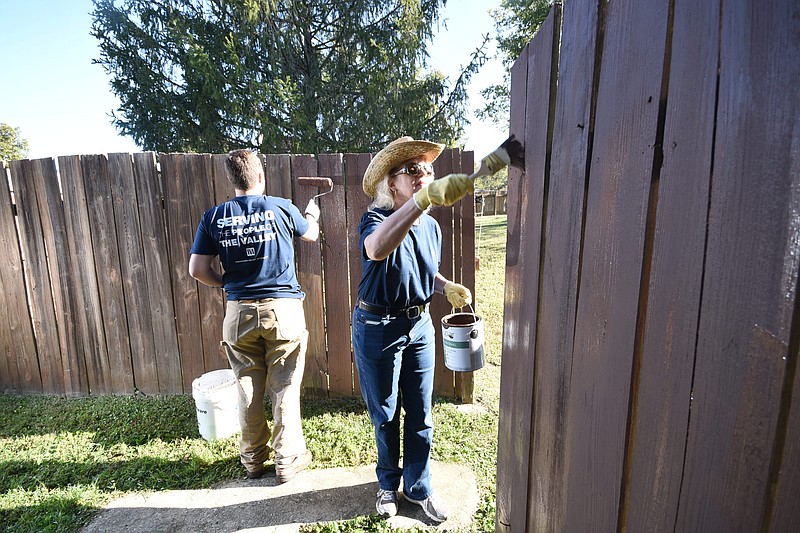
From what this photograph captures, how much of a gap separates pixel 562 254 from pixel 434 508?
2100mm

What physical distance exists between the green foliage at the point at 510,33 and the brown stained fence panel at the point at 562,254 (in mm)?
16359

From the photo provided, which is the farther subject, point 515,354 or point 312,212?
point 312,212

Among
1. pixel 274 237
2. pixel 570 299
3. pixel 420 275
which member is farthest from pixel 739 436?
pixel 274 237

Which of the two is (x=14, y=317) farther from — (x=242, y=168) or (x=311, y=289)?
(x=242, y=168)

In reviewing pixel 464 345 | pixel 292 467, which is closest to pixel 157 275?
pixel 292 467

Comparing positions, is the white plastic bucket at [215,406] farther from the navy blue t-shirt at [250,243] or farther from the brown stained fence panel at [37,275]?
the brown stained fence panel at [37,275]

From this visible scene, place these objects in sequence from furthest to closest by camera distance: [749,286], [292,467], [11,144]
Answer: [11,144]
[292,467]
[749,286]

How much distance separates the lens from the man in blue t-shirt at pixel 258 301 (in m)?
2.90

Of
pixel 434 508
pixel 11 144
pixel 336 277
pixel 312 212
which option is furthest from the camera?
pixel 11 144

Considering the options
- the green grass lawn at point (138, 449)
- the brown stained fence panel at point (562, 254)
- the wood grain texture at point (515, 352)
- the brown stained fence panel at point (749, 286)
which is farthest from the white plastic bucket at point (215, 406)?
the brown stained fence panel at point (749, 286)

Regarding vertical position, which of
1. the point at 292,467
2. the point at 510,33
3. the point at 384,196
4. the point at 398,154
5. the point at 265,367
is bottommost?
the point at 292,467

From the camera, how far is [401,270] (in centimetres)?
226

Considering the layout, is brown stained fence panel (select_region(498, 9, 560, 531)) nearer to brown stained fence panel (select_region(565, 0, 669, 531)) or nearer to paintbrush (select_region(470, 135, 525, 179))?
paintbrush (select_region(470, 135, 525, 179))

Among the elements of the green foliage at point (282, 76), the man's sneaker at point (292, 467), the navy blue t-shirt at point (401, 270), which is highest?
the green foliage at point (282, 76)
